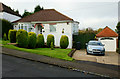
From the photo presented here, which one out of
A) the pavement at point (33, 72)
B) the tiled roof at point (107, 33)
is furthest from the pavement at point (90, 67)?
the tiled roof at point (107, 33)

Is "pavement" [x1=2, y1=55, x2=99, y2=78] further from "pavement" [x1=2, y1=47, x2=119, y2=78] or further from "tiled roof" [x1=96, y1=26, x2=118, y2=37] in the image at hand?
"tiled roof" [x1=96, y1=26, x2=118, y2=37]

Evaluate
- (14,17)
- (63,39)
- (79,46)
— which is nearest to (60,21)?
(63,39)

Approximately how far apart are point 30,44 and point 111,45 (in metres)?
12.1

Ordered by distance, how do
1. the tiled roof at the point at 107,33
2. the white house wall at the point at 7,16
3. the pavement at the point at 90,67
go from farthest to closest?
the white house wall at the point at 7,16 → the tiled roof at the point at 107,33 → the pavement at the point at 90,67

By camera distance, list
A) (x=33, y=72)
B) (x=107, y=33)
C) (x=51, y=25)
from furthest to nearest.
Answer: (x=51, y=25) → (x=107, y=33) → (x=33, y=72)

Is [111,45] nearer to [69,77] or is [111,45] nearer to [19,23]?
[69,77]

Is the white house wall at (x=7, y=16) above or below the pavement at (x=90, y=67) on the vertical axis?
above

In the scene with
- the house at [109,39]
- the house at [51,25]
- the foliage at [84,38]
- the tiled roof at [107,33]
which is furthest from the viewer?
the foliage at [84,38]

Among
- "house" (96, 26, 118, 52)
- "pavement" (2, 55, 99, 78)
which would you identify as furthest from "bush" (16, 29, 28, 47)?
"house" (96, 26, 118, 52)

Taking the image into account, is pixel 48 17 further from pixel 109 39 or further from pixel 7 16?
pixel 109 39

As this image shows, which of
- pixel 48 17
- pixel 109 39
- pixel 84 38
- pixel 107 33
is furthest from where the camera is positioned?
pixel 48 17

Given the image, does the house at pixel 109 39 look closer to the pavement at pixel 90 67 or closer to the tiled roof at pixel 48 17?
the tiled roof at pixel 48 17

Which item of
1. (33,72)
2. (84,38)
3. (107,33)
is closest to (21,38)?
(33,72)

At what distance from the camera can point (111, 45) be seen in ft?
54.2
